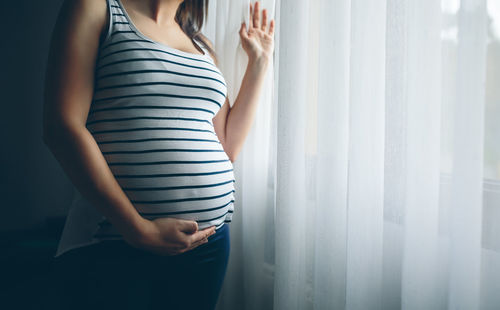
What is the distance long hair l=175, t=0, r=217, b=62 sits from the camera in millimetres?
970

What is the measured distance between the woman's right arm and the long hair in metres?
0.39

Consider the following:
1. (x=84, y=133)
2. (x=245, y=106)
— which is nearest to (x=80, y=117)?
(x=84, y=133)

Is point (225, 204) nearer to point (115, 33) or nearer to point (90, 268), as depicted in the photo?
point (90, 268)

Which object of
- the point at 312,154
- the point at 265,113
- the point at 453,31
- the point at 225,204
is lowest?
the point at 225,204

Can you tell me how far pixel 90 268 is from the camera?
0.64 meters

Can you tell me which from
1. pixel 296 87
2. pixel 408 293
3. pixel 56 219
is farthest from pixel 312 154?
pixel 56 219

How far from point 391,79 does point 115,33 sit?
586 mm

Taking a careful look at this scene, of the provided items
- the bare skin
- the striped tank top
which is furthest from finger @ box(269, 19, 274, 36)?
the bare skin

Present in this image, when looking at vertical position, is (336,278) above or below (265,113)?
below

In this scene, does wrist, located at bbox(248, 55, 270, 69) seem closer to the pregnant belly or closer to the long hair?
the long hair

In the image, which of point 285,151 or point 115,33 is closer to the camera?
point 115,33

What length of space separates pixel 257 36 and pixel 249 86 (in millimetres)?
168

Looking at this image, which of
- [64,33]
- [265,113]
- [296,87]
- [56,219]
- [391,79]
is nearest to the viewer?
[64,33]

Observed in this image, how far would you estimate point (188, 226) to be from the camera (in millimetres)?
639
